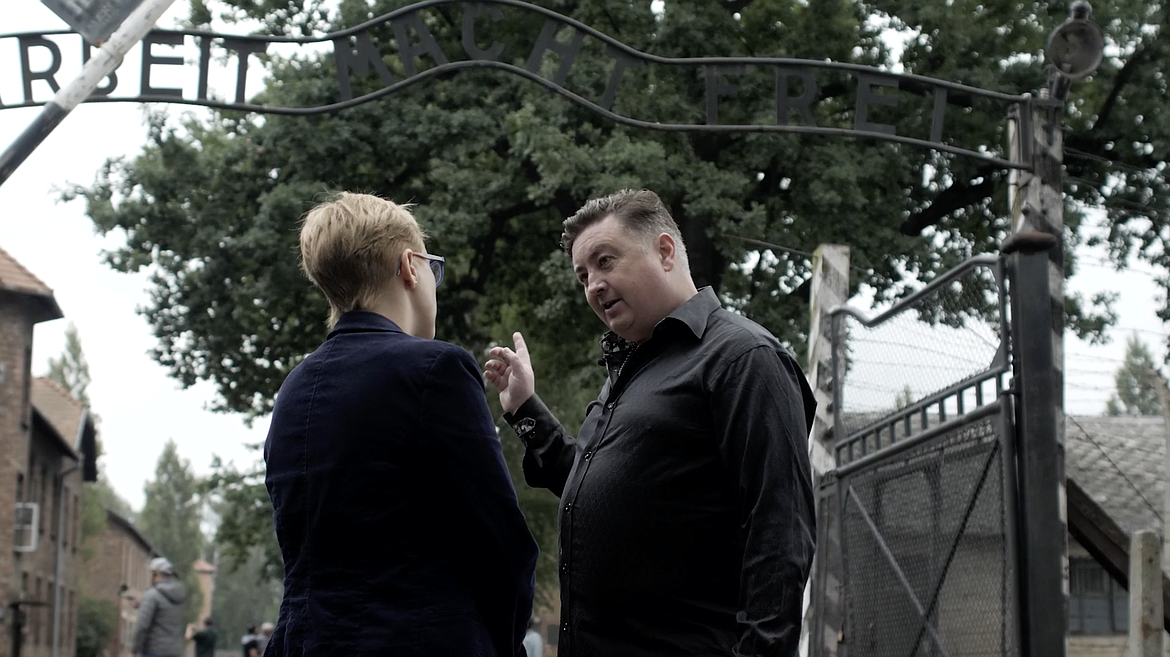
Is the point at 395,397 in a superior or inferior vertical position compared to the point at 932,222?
inferior

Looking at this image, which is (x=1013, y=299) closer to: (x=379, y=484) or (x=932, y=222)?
(x=379, y=484)

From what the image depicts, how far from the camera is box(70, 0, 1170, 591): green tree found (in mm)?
A: 18531

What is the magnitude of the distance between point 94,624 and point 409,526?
209 ft

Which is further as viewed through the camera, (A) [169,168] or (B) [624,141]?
(A) [169,168]

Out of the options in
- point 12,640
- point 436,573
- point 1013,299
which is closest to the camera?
point 436,573

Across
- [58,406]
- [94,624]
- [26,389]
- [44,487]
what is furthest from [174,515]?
[26,389]

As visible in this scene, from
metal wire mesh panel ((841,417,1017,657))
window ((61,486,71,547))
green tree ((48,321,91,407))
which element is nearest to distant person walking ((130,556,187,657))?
metal wire mesh panel ((841,417,1017,657))

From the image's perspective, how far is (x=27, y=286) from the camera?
33.7 m

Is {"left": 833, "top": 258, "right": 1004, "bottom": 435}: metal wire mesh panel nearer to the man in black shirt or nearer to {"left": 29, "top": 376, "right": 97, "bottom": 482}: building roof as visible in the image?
the man in black shirt

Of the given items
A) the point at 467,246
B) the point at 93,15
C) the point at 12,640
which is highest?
the point at 467,246

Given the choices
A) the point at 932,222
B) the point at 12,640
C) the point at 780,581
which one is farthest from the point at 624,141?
the point at 12,640

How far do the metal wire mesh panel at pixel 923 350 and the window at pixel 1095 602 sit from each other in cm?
1484

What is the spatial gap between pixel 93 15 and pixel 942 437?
385cm

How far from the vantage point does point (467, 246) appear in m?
19.9
